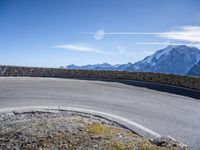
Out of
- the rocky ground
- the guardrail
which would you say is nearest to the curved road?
the rocky ground

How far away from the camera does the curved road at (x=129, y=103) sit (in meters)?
12.5

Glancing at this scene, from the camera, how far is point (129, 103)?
55.3 feet

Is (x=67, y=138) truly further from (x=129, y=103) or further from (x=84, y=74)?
(x=84, y=74)

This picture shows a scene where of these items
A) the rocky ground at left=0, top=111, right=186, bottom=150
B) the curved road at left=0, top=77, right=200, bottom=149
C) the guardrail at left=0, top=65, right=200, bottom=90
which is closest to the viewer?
the rocky ground at left=0, top=111, right=186, bottom=150

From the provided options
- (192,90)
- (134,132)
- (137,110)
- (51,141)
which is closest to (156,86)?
(192,90)

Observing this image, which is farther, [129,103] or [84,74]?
[84,74]

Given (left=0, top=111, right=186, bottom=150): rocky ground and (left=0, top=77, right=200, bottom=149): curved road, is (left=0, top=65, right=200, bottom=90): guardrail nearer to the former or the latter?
(left=0, top=77, right=200, bottom=149): curved road

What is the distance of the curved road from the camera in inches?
492

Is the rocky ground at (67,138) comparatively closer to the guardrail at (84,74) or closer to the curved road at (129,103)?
the curved road at (129,103)

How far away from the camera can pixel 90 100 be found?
17328mm

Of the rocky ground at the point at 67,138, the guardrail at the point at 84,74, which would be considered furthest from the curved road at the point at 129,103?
the guardrail at the point at 84,74

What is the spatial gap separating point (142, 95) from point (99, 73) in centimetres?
1057

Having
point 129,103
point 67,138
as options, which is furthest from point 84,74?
point 67,138

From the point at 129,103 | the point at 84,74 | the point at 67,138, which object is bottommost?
the point at 67,138
